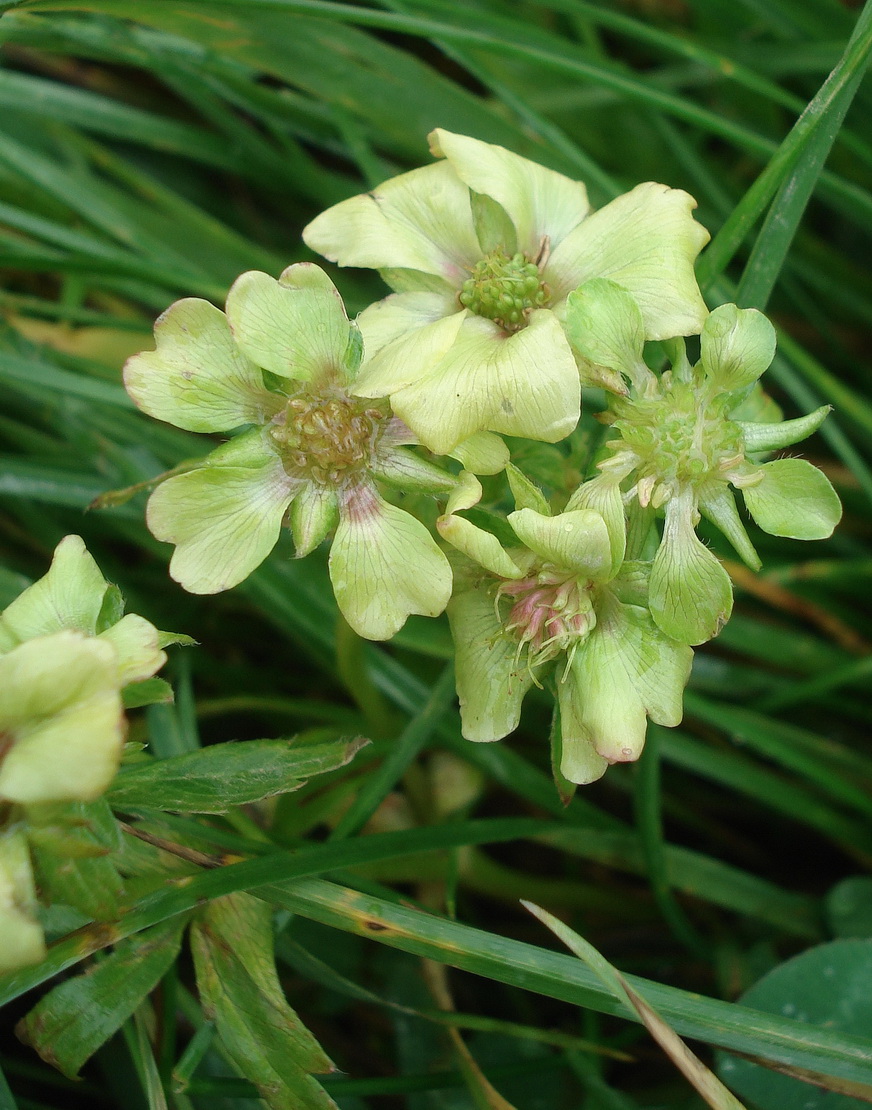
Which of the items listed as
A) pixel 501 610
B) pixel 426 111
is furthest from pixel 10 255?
pixel 501 610

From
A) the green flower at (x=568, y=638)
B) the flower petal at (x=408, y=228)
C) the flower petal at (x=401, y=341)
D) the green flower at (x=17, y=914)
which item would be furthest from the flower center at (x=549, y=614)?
the green flower at (x=17, y=914)

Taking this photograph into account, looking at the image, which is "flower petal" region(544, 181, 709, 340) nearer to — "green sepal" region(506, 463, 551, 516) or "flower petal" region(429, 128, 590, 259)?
"flower petal" region(429, 128, 590, 259)

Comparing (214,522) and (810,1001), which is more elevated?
(214,522)

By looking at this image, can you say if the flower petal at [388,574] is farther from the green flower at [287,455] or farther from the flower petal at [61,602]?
the flower petal at [61,602]


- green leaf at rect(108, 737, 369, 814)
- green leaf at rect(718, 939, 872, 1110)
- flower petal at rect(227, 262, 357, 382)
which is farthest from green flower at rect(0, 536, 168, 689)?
green leaf at rect(718, 939, 872, 1110)

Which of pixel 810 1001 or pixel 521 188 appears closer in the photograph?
pixel 521 188

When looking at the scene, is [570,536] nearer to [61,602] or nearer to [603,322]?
[603,322]

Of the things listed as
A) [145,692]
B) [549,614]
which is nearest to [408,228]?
[549,614]
